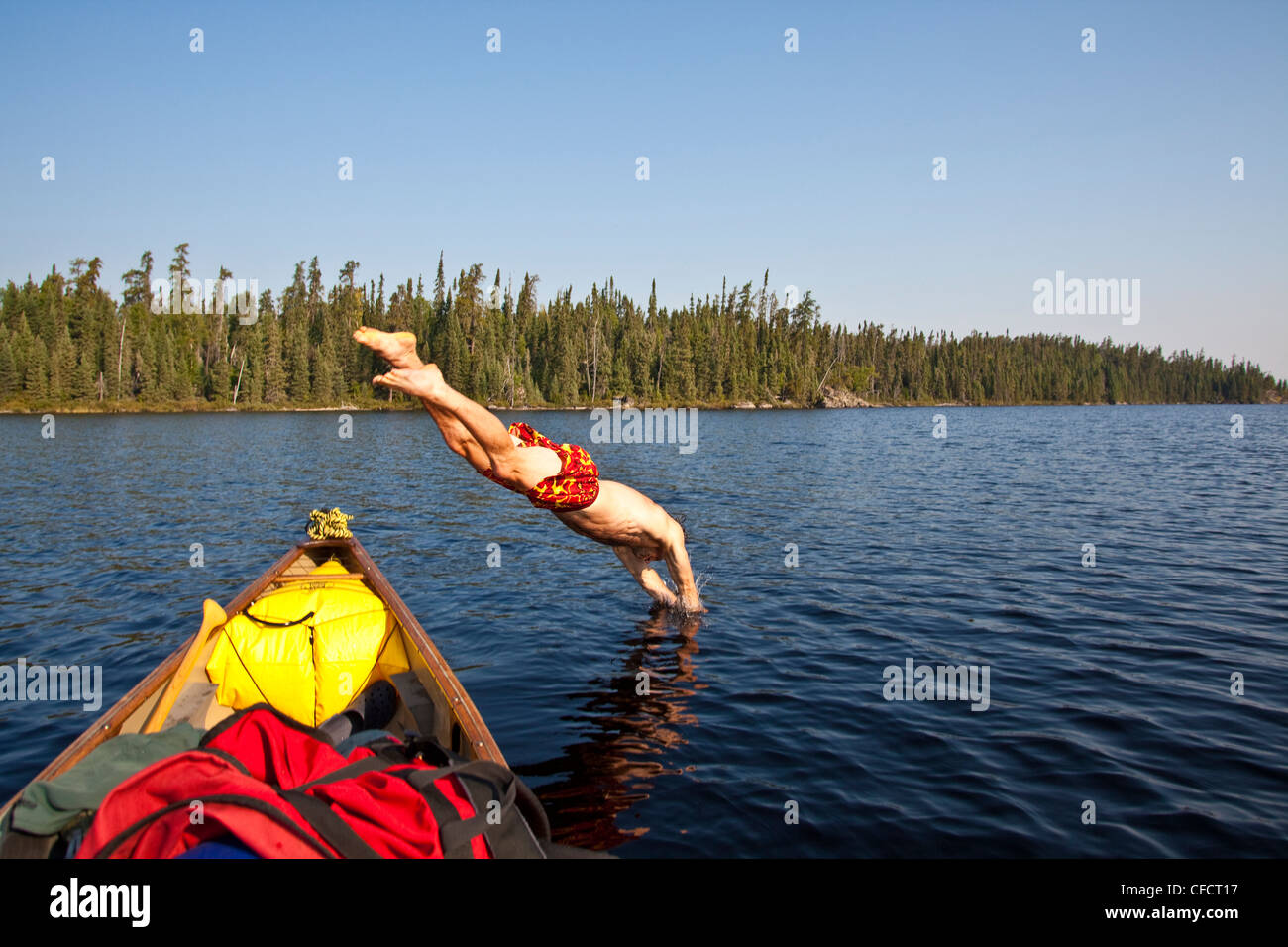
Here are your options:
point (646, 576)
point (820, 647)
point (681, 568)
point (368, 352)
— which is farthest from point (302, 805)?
point (368, 352)

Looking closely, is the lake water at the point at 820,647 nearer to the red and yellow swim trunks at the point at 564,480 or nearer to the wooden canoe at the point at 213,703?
the wooden canoe at the point at 213,703

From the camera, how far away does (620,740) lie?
337 inches

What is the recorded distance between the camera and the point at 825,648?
11656 millimetres

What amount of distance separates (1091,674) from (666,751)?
5.93m

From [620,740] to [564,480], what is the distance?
281cm

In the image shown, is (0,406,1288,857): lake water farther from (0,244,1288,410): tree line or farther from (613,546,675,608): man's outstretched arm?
(0,244,1288,410): tree line

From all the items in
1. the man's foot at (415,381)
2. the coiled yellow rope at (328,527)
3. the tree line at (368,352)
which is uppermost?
the tree line at (368,352)

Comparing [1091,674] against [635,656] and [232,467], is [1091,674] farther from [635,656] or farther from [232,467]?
[232,467]

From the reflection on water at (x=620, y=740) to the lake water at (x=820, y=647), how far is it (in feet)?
0.12

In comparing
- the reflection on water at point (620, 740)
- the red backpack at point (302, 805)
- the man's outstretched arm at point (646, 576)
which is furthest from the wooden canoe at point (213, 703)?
the man's outstretched arm at point (646, 576)

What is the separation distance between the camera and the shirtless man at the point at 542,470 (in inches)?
255

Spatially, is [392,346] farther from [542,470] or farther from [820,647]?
[820,647]

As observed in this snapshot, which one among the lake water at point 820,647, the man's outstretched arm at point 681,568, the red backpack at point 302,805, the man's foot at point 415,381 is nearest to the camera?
the red backpack at point 302,805

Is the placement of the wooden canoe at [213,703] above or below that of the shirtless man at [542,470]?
below
